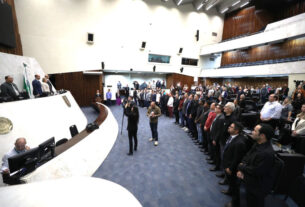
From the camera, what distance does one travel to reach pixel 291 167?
99.0 inches

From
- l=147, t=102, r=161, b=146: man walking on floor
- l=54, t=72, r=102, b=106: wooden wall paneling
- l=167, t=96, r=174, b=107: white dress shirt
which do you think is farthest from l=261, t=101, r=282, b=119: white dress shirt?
l=54, t=72, r=102, b=106: wooden wall paneling

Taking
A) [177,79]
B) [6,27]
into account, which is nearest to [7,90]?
[6,27]

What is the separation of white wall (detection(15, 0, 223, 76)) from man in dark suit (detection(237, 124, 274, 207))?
43.5 ft

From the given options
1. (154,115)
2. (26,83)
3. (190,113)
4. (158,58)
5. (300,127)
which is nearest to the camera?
(300,127)

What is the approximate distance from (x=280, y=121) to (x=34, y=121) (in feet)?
24.7

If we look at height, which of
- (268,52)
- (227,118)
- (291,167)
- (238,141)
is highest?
(268,52)

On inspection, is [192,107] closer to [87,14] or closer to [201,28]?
[87,14]

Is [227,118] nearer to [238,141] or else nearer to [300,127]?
[238,141]

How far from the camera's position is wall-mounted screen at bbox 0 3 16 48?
254 inches

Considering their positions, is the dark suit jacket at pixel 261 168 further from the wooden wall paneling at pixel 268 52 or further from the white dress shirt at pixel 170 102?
the wooden wall paneling at pixel 268 52

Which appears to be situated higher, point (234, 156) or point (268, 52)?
point (268, 52)

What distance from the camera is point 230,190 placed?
2752 mm

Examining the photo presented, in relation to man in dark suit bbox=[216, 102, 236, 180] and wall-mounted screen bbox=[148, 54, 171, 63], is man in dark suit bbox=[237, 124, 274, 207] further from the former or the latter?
wall-mounted screen bbox=[148, 54, 171, 63]

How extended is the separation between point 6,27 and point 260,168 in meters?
10.4
